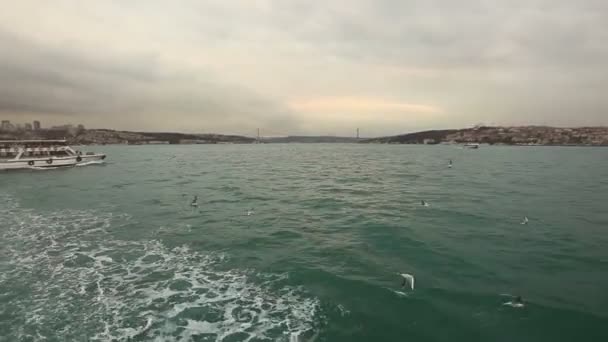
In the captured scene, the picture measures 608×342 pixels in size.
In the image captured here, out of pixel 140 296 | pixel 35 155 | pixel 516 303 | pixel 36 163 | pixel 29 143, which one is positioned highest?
pixel 29 143

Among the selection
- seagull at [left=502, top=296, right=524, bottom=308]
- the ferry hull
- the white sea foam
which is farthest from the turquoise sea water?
the ferry hull

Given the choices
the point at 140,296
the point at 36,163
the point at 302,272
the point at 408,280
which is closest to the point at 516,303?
the point at 408,280

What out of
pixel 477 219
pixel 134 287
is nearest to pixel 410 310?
pixel 134 287

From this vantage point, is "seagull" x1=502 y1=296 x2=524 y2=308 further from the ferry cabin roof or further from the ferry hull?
the ferry cabin roof

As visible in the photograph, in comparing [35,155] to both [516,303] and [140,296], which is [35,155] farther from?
[516,303]

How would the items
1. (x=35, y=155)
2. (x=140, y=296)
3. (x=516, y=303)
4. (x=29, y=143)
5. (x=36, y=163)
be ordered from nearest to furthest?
(x=516, y=303) < (x=140, y=296) < (x=36, y=163) < (x=35, y=155) < (x=29, y=143)

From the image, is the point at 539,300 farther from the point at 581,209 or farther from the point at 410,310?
the point at 581,209
